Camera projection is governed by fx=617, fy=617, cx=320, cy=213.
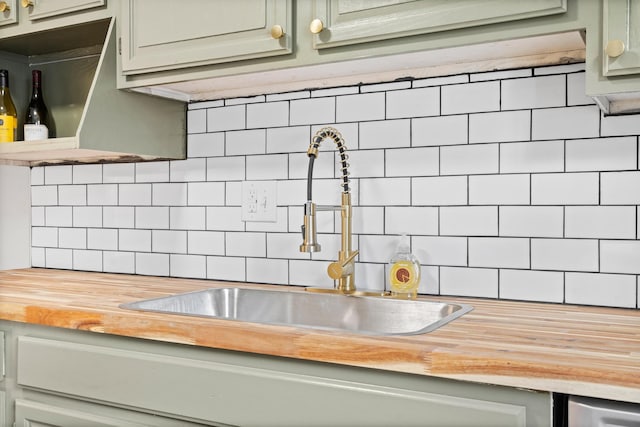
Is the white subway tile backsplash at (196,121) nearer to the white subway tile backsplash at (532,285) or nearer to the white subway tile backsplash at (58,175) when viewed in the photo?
the white subway tile backsplash at (58,175)

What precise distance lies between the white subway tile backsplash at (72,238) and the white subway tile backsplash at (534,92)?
160 centimetres

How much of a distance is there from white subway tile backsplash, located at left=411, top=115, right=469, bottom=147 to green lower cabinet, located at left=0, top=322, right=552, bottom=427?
0.79 metres

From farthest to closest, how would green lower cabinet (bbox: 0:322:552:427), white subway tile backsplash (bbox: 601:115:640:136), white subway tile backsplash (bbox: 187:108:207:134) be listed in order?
white subway tile backsplash (bbox: 187:108:207:134)
white subway tile backsplash (bbox: 601:115:640:136)
green lower cabinet (bbox: 0:322:552:427)

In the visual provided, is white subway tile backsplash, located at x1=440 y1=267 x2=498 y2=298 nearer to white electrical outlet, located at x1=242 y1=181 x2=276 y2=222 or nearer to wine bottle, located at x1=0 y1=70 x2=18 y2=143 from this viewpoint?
white electrical outlet, located at x1=242 y1=181 x2=276 y2=222

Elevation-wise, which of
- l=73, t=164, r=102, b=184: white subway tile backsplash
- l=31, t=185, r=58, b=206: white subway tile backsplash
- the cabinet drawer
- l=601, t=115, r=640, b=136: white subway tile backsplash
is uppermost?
l=601, t=115, r=640, b=136: white subway tile backsplash

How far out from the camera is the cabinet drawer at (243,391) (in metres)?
1.02

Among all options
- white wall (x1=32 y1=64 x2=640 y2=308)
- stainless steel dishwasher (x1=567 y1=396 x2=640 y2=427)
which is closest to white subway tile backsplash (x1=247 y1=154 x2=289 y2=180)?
white wall (x1=32 y1=64 x2=640 y2=308)

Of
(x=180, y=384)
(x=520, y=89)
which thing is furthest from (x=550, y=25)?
(x=180, y=384)

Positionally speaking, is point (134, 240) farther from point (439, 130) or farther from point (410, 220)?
point (439, 130)

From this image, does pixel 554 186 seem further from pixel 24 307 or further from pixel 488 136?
pixel 24 307

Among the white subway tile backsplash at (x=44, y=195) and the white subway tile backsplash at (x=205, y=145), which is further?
the white subway tile backsplash at (x=44, y=195)

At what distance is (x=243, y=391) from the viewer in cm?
121

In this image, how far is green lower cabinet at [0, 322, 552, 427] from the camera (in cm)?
102

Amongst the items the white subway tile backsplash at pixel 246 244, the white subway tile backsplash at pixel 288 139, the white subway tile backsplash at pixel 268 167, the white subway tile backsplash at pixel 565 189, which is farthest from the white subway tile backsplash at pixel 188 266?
the white subway tile backsplash at pixel 565 189
